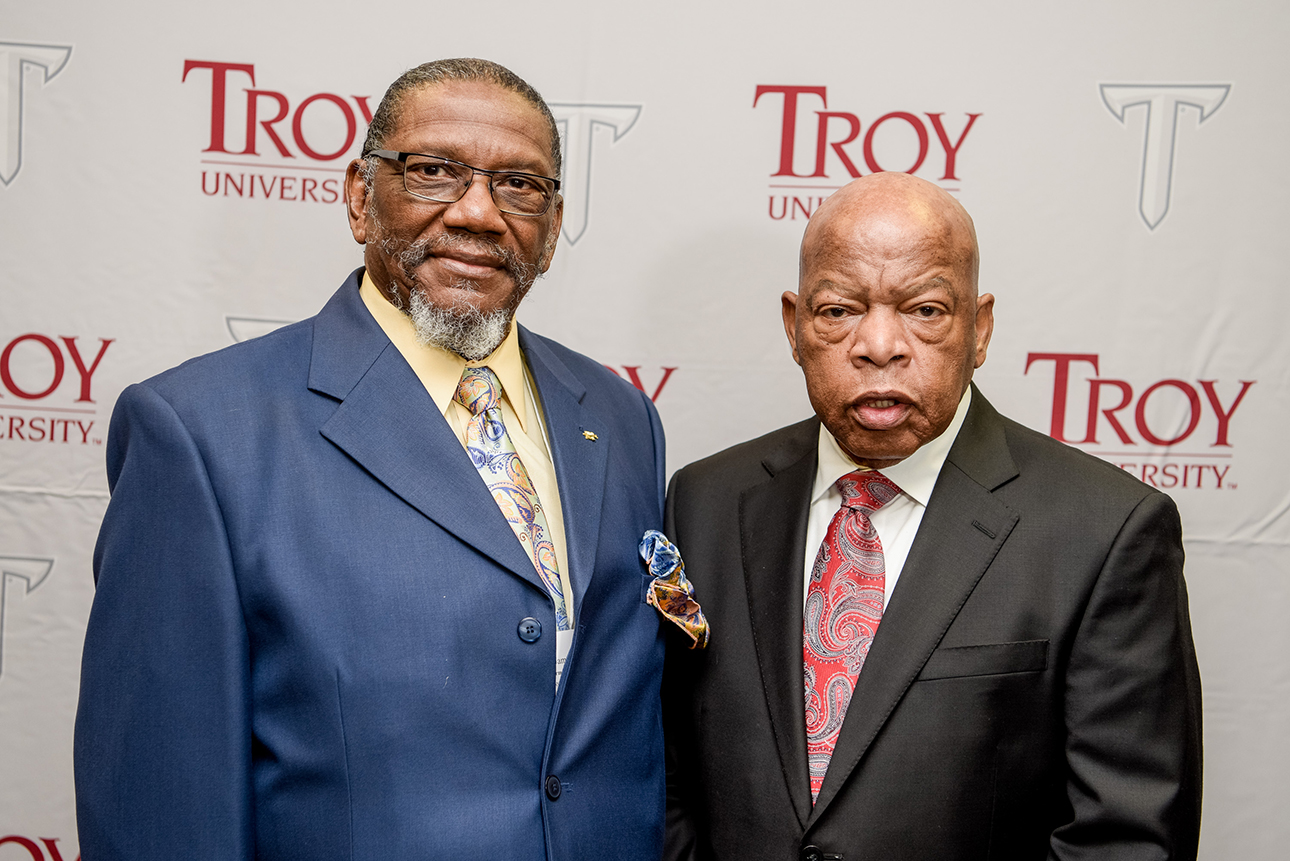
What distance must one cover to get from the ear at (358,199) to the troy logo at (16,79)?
1.37 meters

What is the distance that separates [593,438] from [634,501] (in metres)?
0.14

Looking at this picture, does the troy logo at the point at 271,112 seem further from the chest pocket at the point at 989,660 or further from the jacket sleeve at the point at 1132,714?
the jacket sleeve at the point at 1132,714

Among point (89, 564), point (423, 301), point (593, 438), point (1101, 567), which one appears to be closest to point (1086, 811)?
point (1101, 567)

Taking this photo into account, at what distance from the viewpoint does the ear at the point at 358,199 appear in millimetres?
1702

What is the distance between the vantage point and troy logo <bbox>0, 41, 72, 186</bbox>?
99.7 inches

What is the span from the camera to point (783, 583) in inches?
66.4

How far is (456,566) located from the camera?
1457mm

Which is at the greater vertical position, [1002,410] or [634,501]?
[1002,410]

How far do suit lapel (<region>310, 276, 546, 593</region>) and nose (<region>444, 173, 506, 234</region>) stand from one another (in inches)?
8.8

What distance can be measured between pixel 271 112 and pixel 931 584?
2009 mm

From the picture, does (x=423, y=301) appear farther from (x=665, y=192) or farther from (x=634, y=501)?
(x=665, y=192)

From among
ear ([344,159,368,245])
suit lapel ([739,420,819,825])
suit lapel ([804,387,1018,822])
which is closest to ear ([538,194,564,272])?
ear ([344,159,368,245])

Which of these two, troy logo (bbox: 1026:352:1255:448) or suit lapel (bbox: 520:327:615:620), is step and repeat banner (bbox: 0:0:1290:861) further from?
suit lapel (bbox: 520:327:615:620)

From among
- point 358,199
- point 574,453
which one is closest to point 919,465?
point 574,453
